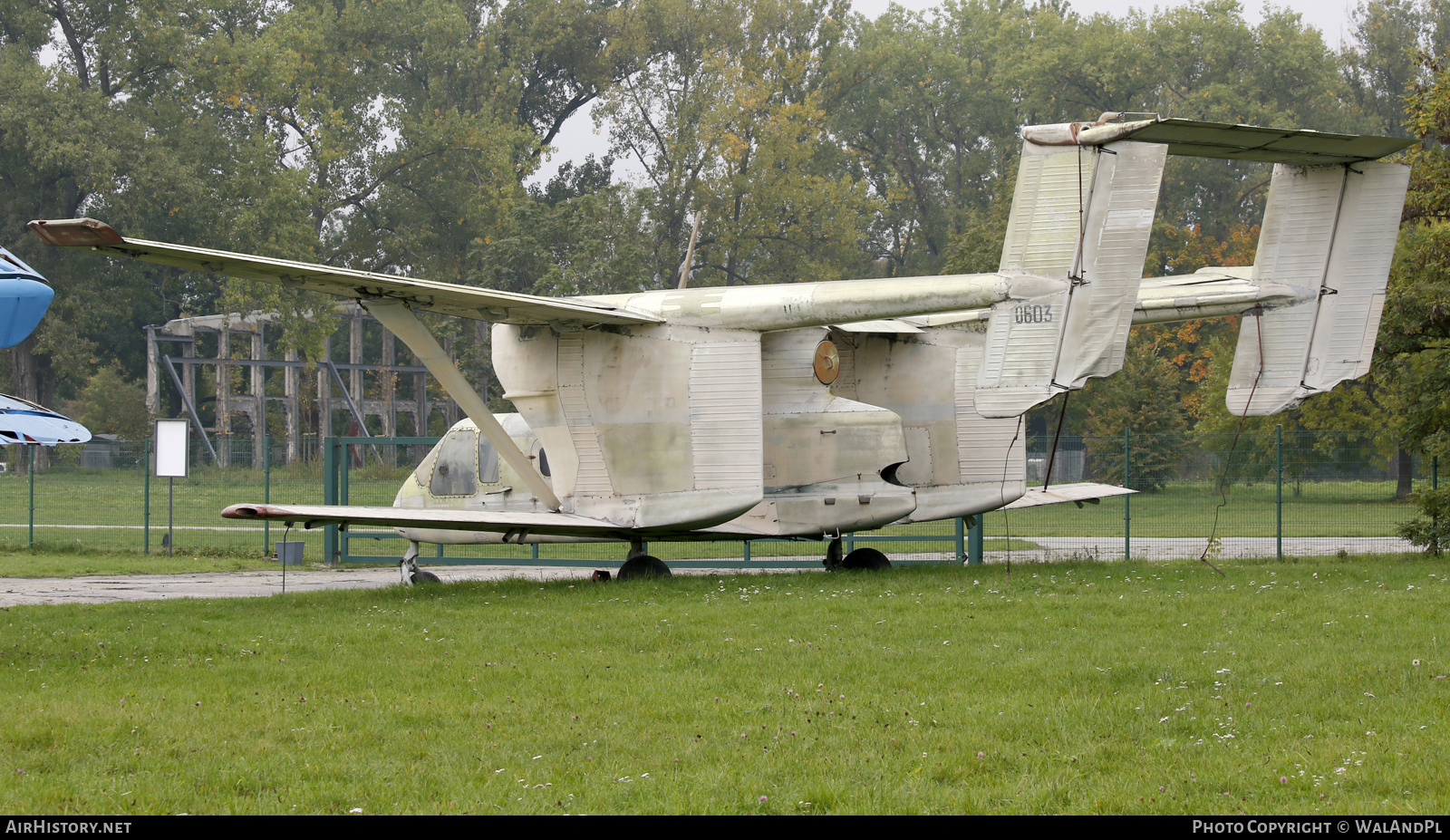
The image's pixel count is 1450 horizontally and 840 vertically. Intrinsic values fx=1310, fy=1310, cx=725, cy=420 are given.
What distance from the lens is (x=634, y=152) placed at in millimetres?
65875

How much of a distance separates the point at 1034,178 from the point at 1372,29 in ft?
206

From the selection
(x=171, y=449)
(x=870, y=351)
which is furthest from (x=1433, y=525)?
(x=171, y=449)

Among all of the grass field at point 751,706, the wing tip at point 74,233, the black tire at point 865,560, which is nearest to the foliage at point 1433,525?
the grass field at point 751,706

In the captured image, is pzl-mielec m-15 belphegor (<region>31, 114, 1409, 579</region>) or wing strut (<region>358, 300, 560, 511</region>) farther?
wing strut (<region>358, 300, 560, 511</region>)

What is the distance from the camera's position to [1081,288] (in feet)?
40.8

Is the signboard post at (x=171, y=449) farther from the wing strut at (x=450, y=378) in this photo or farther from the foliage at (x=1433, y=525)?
the foliage at (x=1433, y=525)

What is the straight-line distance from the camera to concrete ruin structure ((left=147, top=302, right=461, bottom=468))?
50344 millimetres

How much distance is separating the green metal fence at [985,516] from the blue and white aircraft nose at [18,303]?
10183 mm

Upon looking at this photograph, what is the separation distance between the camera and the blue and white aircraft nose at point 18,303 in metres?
9.33

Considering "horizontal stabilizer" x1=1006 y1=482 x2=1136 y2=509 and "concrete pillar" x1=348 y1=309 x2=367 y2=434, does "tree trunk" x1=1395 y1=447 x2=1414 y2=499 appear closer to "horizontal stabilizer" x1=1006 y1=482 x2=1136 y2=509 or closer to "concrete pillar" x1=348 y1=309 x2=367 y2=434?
"horizontal stabilizer" x1=1006 y1=482 x2=1136 y2=509

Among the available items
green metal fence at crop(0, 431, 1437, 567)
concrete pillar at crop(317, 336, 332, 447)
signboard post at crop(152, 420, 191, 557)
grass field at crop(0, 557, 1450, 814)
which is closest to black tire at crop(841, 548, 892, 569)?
green metal fence at crop(0, 431, 1437, 567)

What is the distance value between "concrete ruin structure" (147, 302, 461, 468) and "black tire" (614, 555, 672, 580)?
31.4 m

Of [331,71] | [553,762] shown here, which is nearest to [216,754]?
[553,762]
